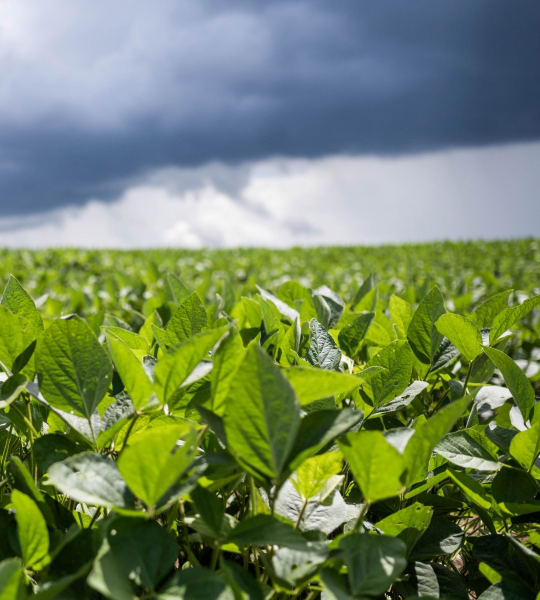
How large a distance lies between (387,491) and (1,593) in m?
0.53

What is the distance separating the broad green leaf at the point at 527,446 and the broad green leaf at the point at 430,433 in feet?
0.98

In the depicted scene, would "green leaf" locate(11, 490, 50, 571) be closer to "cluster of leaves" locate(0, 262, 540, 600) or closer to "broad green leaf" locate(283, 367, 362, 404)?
"cluster of leaves" locate(0, 262, 540, 600)

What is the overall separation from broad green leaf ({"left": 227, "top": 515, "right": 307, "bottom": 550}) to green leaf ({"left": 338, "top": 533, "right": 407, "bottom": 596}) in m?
0.08

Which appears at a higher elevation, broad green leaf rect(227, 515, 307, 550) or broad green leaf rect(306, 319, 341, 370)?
broad green leaf rect(306, 319, 341, 370)

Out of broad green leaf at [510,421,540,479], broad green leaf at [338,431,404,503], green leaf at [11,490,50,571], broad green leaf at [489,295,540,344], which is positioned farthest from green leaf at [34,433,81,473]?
broad green leaf at [489,295,540,344]

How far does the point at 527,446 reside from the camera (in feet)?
3.20

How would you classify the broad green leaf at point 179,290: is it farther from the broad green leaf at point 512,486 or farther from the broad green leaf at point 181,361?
the broad green leaf at point 512,486

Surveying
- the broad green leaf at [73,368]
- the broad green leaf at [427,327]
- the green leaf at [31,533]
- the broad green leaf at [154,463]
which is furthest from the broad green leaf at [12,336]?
the broad green leaf at [427,327]

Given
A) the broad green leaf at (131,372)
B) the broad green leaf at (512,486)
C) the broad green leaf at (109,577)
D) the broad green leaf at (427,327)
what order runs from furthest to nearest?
the broad green leaf at (427,327) < the broad green leaf at (512,486) < the broad green leaf at (131,372) < the broad green leaf at (109,577)

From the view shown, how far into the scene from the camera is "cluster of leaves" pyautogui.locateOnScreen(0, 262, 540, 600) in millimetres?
696

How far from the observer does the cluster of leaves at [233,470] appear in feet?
2.28

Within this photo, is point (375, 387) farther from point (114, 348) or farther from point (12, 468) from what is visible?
point (12, 468)

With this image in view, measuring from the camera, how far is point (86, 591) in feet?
2.53

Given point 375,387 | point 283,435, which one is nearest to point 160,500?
point 283,435
